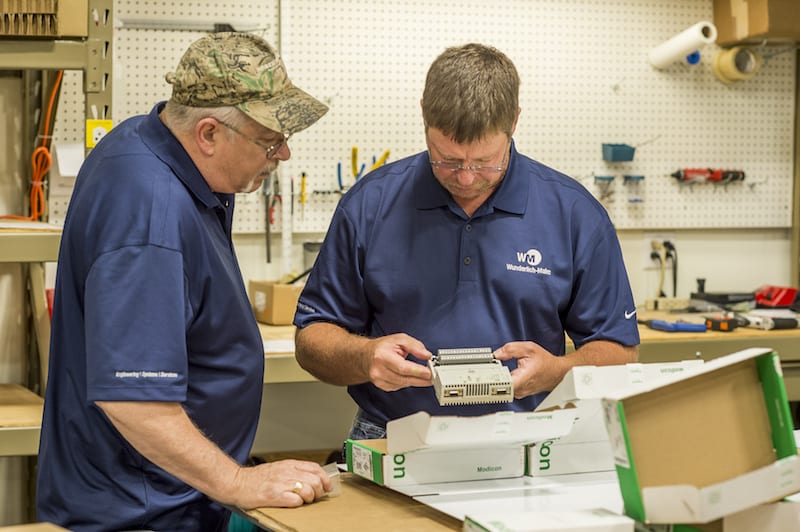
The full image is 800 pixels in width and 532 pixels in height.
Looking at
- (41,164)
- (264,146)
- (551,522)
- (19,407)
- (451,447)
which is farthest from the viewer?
(41,164)

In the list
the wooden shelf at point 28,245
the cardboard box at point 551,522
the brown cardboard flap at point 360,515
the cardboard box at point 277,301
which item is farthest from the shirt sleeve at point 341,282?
the cardboard box at point 277,301

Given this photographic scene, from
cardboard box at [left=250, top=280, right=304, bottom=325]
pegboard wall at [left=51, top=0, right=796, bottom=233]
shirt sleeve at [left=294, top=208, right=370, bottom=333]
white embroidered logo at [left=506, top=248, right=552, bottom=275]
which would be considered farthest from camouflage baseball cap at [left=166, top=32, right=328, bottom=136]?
pegboard wall at [left=51, top=0, right=796, bottom=233]

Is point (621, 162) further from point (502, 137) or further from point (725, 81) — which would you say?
point (502, 137)

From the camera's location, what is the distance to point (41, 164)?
325 centimetres

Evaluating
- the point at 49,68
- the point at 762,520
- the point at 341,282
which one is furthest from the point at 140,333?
the point at 49,68

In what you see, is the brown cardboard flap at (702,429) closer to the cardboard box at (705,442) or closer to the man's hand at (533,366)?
the cardboard box at (705,442)

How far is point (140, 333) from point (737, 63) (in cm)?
302

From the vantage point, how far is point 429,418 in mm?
1468

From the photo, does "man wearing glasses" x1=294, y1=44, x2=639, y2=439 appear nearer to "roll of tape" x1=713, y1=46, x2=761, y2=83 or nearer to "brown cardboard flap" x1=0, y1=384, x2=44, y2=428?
"brown cardboard flap" x1=0, y1=384, x2=44, y2=428

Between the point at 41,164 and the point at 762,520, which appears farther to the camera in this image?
the point at 41,164

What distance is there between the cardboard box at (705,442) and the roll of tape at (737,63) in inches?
104

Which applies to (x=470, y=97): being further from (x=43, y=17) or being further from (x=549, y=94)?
(x=549, y=94)

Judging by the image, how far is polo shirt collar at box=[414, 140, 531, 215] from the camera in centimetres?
199

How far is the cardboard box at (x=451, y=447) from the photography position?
4.94 feet
